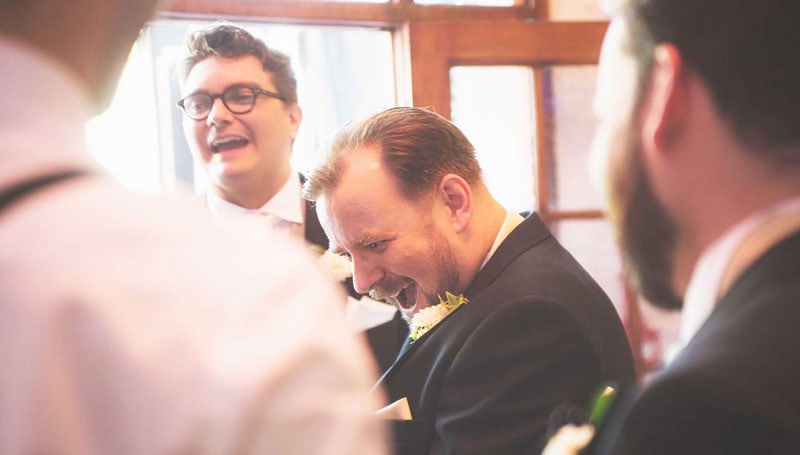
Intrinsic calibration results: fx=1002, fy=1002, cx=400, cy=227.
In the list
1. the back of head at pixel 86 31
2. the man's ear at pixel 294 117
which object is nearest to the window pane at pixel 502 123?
the man's ear at pixel 294 117

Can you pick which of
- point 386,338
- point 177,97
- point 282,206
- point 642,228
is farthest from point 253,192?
point 177,97

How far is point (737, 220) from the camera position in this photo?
3.36 ft

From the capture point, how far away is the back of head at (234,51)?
128 inches

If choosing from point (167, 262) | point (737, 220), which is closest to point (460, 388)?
point (737, 220)

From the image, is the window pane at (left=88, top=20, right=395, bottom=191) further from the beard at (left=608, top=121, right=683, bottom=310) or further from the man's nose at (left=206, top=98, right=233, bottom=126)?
the beard at (left=608, top=121, right=683, bottom=310)

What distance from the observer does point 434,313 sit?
2.48 metres

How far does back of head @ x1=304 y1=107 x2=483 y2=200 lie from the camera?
254 cm

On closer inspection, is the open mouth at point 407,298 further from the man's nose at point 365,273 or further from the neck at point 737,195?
the neck at point 737,195

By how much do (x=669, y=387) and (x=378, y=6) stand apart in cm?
331

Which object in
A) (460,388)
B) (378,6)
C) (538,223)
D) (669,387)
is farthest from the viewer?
(378,6)

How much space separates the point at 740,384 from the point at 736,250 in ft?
0.53

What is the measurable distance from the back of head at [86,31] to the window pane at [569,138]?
145 inches

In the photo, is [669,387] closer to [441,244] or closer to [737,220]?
[737,220]

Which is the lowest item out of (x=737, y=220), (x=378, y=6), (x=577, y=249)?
(x=577, y=249)
